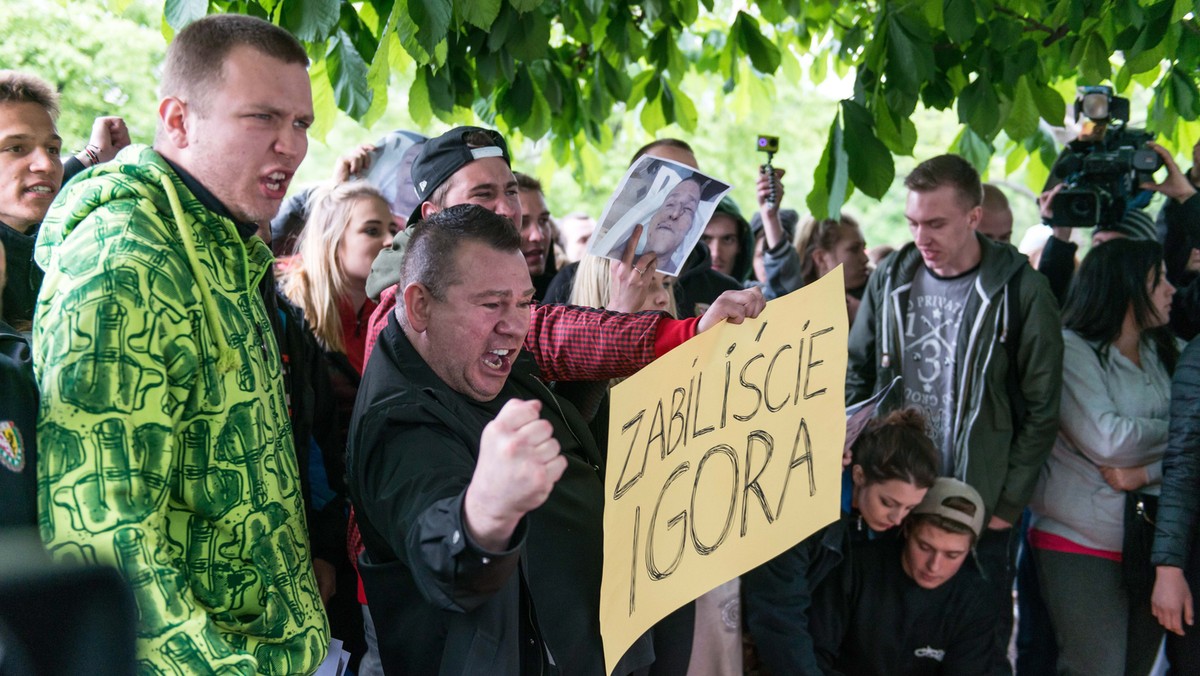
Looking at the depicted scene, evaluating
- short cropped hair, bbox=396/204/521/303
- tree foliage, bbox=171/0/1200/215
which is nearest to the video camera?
tree foliage, bbox=171/0/1200/215

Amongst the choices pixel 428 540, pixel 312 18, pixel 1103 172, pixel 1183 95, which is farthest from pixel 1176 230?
pixel 428 540

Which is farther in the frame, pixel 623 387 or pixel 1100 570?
pixel 1100 570

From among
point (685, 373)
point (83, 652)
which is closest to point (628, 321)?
point (685, 373)

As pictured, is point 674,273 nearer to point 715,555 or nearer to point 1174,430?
point 715,555

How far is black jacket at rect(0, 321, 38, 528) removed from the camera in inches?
62.9

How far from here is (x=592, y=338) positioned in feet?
8.11

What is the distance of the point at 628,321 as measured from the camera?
8.06ft

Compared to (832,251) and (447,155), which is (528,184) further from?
(447,155)

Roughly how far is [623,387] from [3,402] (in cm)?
103

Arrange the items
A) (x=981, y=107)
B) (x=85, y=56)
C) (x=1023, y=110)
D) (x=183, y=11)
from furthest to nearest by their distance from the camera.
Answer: (x=85, y=56) → (x=1023, y=110) → (x=981, y=107) → (x=183, y=11)

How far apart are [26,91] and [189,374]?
4.96ft

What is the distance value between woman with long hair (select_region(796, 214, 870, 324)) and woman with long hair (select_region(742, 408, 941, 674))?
5.96ft

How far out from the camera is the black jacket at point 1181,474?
12.2 feet

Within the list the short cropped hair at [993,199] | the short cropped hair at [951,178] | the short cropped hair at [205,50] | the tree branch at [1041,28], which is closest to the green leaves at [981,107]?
the tree branch at [1041,28]
